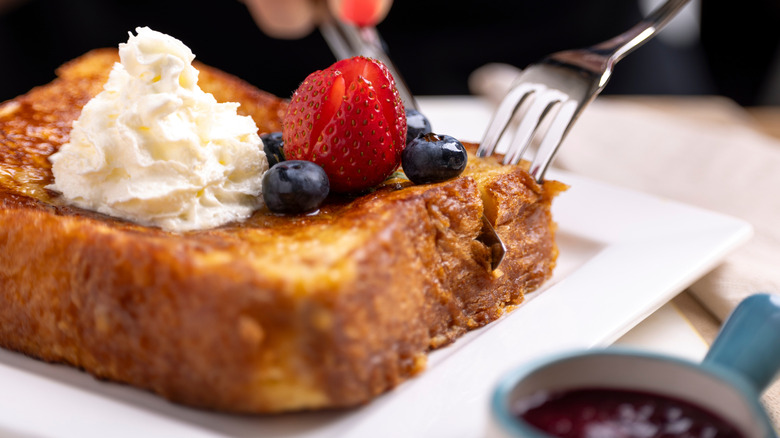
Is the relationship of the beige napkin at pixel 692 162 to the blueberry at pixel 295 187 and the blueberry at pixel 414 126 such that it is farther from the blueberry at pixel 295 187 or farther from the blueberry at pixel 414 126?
the blueberry at pixel 295 187

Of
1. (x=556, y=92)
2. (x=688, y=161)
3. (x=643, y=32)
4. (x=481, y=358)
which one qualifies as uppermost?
(x=643, y=32)

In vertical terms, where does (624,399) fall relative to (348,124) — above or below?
below

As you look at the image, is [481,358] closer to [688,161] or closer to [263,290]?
[263,290]

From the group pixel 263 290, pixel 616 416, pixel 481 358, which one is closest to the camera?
pixel 616 416

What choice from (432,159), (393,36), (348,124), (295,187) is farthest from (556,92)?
(393,36)

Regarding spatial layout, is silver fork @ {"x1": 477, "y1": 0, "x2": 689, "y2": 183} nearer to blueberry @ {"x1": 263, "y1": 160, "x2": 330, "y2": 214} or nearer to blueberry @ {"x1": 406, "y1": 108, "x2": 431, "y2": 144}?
blueberry @ {"x1": 406, "y1": 108, "x2": 431, "y2": 144}

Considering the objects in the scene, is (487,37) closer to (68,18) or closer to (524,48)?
(524,48)

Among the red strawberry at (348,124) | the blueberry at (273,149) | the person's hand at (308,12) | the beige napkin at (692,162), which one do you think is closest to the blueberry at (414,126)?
the red strawberry at (348,124)
